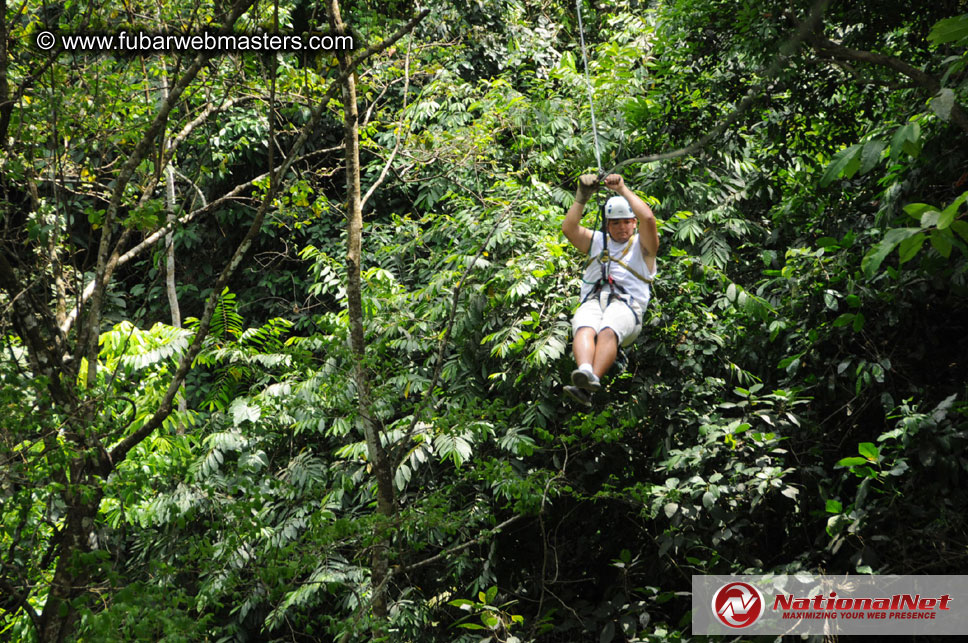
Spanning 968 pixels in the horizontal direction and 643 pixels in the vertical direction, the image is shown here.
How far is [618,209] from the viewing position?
13.2 feet

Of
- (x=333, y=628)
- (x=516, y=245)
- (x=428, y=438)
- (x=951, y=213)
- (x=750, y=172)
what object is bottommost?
(x=333, y=628)

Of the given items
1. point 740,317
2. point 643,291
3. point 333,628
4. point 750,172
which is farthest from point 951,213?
point 750,172

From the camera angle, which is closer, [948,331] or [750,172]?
[948,331]

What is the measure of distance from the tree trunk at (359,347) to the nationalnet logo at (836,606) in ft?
5.60

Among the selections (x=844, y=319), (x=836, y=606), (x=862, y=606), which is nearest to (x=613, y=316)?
(x=844, y=319)

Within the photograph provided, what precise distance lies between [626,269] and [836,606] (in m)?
2.10

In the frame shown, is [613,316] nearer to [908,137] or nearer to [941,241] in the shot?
[908,137]

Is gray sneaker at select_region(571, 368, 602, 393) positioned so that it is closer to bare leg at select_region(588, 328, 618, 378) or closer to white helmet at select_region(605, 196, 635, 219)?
bare leg at select_region(588, 328, 618, 378)

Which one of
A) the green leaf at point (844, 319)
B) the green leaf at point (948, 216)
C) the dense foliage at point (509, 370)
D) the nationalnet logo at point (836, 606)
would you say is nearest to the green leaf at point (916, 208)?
the green leaf at point (948, 216)

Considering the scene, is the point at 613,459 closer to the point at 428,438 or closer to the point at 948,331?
the point at 428,438

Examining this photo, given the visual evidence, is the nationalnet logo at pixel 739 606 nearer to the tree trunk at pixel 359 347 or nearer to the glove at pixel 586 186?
the tree trunk at pixel 359 347

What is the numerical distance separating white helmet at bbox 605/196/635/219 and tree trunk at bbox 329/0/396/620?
1.41 m

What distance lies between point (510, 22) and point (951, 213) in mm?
7371

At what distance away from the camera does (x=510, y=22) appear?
27.8 feet
